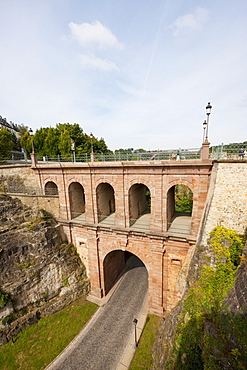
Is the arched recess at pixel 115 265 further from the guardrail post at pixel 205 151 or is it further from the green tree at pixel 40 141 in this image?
the green tree at pixel 40 141

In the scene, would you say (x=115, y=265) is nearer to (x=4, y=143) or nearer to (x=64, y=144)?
(x=64, y=144)

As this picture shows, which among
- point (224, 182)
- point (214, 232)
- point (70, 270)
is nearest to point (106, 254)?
point (70, 270)

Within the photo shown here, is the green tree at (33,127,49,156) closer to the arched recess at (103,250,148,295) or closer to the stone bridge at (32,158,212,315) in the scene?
the stone bridge at (32,158,212,315)

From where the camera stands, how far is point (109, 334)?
13586mm

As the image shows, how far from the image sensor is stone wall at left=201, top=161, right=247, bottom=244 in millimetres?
9961

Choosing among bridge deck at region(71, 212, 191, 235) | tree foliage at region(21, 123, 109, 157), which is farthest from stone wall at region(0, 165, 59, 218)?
tree foliage at region(21, 123, 109, 157)

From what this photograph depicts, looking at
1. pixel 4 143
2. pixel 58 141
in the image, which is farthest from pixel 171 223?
pixel 58 141

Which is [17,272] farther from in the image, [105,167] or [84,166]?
[105,167]

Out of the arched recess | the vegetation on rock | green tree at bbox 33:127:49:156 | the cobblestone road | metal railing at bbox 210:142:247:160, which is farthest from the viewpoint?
green tree at bbox 33:127:49:156

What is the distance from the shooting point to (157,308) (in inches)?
583

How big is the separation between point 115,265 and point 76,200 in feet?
27.3

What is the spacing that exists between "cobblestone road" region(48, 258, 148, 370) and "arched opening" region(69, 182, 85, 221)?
27.9 feet

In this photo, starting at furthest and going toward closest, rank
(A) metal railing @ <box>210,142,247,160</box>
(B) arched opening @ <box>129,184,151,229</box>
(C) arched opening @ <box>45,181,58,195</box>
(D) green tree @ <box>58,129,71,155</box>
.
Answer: (D) green tree @ <box>58,129,71,155</box> < (C) arched opening @ <box>45,181,58,195</box> < (B) arched opening @ <box>129,184,151,229</box> < (A) metal railing @ <box>210,142,247,160</box>

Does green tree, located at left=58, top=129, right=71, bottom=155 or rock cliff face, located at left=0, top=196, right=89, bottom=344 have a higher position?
green tree, located at left=58, top=129, right=71, bottom=155
